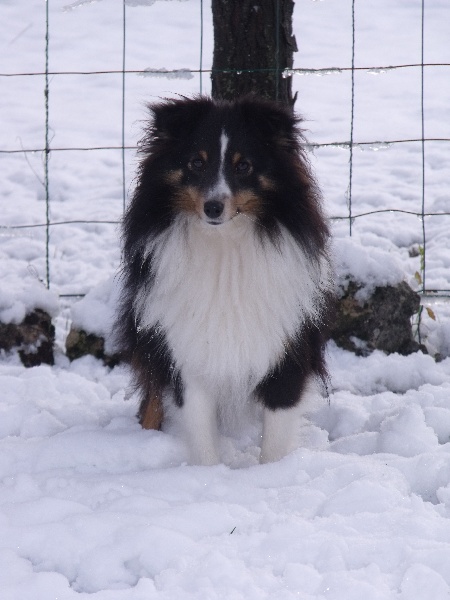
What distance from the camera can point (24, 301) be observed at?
507 centimetres

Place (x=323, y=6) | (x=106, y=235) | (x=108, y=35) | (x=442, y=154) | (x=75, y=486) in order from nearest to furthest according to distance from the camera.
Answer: (x=75, y=486), (x=106, y=235), (x=442, y=154), (x=108, y=35), (x=323, y=6)

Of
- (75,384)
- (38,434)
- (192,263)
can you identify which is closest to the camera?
(192,263)

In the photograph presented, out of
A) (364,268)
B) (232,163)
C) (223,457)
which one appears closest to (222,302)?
(232,163)

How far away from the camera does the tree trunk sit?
491 cm

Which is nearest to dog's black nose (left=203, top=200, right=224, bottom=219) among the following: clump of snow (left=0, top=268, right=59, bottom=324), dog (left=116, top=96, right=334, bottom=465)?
dog (left=116, top=96, right=334, bottom=465)

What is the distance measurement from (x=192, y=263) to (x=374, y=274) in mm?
1825

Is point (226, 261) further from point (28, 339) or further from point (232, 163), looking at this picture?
point (28, 339)

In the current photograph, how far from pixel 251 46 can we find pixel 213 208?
6.84 ft

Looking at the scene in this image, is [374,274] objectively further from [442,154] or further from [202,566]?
[442,154]

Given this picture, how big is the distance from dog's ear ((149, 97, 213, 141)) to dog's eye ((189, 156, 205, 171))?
137 millimetres

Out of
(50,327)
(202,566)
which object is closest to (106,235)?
(50,327)

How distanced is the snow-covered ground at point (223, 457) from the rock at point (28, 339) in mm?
62

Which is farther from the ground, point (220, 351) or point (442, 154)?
point (442, 154)

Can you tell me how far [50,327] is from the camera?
16.9 feet
